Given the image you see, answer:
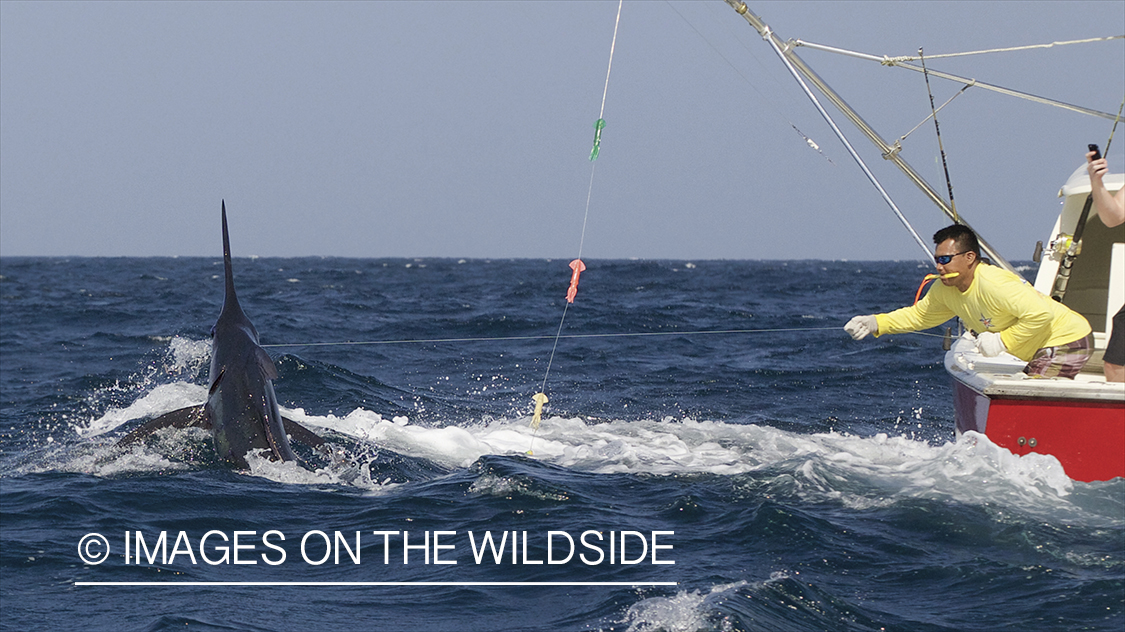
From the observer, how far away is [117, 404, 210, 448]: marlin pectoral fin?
8.43 meters

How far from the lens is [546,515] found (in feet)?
23.9

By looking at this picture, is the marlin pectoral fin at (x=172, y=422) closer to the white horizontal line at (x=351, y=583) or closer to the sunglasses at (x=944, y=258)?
the white horizontal line at (x=351, y=583)

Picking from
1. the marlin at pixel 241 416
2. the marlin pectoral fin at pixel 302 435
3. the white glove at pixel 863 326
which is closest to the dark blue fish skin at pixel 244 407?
the marlin at pixel 241 416

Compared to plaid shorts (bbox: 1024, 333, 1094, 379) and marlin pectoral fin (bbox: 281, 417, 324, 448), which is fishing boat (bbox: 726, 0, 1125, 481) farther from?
marlin pectoral fin (bbox: 281, 417, 324, 448)

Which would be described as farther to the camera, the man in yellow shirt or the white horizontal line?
the man in yellow shirt

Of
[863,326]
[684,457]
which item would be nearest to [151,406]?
[684,457]

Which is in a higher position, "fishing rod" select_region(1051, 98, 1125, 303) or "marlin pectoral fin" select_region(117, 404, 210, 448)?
"fishing rod" select_region(1051, 98, 1125, 303)

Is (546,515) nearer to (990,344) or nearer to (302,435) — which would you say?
(302,435)

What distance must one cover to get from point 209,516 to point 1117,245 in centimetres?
790

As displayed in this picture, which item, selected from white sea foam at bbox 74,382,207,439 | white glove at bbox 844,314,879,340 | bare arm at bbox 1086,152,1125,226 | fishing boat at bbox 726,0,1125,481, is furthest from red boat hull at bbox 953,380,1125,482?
white sea foam at bbox 74,382,207,439

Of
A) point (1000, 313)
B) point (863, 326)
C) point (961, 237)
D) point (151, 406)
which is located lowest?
point (151, 406)

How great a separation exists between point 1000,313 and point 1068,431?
3.28 ft

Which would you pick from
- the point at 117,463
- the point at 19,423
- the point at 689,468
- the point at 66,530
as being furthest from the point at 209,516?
the point at 19,423

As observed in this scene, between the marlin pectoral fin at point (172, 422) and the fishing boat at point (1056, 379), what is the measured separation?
20.0 feet
